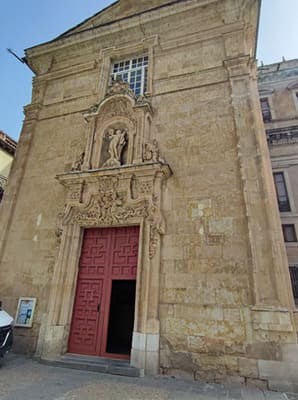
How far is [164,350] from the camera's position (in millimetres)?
4750

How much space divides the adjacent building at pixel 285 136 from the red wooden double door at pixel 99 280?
31.2 feet

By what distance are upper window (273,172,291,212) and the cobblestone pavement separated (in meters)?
10.8

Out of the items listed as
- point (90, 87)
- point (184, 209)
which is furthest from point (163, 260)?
point (90, 87)

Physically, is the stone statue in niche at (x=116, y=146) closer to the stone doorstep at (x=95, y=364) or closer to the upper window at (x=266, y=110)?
the stone doorstep at (x=95, y=364)

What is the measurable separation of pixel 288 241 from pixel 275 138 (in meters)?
5.67

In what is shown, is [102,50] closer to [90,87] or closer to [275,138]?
[90,87]

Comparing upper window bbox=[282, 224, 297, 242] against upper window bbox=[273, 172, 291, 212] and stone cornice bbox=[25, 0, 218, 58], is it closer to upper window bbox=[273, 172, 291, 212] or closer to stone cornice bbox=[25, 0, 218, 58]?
upper window bbox=[273, 172, 291, 212]

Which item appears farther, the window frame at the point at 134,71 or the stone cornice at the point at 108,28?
the window frame at the point at 134,71

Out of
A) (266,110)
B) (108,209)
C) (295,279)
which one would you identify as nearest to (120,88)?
(108,209)

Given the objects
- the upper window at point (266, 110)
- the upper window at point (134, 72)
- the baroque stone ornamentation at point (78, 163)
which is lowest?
the baroque stone ornamentation at point (78, 163)

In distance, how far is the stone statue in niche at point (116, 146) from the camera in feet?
21.3

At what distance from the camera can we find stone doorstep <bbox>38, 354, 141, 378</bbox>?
14.9 ft

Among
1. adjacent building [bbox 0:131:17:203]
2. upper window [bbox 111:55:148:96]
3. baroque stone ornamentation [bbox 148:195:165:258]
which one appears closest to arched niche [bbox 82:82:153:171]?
upper window [bbox 111:55:148:96]

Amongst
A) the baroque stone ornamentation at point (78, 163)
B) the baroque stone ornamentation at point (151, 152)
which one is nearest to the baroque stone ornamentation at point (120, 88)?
the baroque stone ornamentation at point (151, 152)
